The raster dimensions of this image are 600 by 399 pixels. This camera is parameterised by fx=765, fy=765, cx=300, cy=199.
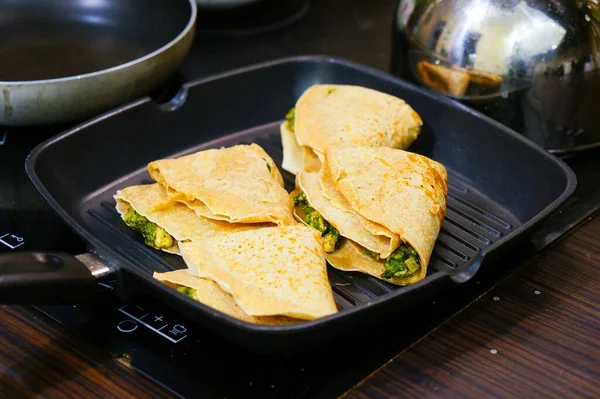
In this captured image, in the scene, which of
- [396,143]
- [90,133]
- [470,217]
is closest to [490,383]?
[470,217]

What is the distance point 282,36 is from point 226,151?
943 mm

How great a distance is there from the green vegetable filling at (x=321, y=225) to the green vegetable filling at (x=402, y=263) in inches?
4.9

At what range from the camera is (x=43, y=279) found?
3.82 feet

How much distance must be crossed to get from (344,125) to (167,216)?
0.49m

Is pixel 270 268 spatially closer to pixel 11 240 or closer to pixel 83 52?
pixel 11 240

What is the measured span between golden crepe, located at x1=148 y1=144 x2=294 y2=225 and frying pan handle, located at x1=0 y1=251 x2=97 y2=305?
1.17ft

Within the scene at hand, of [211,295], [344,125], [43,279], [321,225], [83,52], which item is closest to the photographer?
[43,279]

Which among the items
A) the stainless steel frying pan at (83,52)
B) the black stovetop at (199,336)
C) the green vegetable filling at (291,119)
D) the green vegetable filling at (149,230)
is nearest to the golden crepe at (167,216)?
the green vegetable filling at (149,230)

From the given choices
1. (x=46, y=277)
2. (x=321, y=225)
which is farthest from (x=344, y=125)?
(x=46, y=277)

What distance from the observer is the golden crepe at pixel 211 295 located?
127 centimetres

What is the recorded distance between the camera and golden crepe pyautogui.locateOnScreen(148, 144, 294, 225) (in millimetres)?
1524

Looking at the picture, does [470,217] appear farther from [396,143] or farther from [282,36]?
[282,36]

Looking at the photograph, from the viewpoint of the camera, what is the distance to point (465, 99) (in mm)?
1835

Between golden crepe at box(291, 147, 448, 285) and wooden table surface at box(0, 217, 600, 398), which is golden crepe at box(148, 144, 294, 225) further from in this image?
wooden table surface at box(0, 217, 600, 398)
